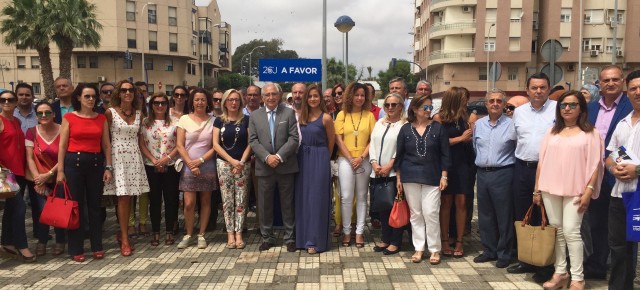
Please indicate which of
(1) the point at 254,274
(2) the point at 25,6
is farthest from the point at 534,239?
(2) the point at 25,6

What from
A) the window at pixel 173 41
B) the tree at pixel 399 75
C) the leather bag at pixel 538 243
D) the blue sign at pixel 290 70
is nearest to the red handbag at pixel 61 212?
the leather bag at pixel 538 243

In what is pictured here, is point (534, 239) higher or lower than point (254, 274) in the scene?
higher

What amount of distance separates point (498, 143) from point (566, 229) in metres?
Answer: 1.16

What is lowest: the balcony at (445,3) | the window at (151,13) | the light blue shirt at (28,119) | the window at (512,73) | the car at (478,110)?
the light blue shirt at (28,119)

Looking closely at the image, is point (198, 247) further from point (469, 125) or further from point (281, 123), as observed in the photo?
point (469, 125)

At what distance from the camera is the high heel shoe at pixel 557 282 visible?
15.7ft

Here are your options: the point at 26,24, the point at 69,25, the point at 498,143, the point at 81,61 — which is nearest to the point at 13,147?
the point at 498,143

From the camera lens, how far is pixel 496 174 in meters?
5.49

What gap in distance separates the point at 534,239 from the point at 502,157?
100 centimetres

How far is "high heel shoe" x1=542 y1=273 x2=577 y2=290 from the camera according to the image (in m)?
→ 4.79

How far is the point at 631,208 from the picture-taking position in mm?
4250

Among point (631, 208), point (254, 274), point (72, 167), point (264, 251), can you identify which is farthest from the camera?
point (264, 251)

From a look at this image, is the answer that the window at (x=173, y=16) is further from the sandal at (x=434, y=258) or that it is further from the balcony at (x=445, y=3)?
the sandal at (x=434, y=258)

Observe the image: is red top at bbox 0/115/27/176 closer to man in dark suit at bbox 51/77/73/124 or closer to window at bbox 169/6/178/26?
man in dark suit at bbox 51/77/73/124
